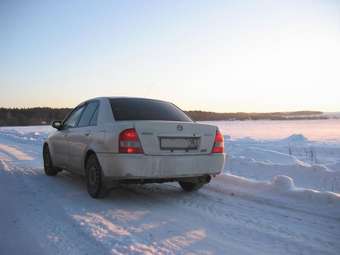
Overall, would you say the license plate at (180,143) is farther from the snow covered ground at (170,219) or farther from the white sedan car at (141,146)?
the snow covered ground at (170,219)

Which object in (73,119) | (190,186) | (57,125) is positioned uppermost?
(73,119)

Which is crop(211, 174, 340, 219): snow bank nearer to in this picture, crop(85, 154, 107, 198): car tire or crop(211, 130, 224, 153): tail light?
crop(211, 130, 224, 153): tail light

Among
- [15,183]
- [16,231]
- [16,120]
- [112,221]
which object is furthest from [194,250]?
[16,120]

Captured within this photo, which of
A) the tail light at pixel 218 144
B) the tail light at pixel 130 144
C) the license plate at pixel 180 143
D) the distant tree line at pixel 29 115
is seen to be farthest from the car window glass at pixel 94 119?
the distant tree line at pixel 29 115

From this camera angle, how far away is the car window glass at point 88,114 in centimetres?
641

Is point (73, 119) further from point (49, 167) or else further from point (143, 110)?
point (143, 110)

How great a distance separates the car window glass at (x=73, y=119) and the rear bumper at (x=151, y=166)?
1773 millimetres

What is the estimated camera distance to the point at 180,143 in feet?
17.4

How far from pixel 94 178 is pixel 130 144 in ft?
3.44

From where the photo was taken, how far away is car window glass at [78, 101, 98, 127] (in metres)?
6.41

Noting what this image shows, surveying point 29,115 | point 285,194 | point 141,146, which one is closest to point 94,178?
point 141,146

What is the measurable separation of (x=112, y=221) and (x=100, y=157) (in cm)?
124

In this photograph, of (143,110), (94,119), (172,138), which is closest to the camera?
(172,138)

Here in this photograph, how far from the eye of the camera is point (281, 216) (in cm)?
477
